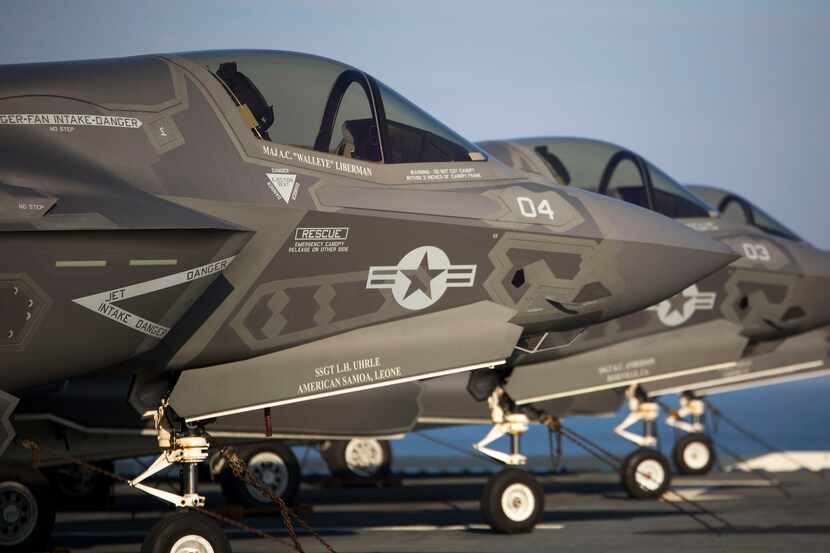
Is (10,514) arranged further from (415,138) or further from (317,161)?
(415,138)

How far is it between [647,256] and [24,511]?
627 cm

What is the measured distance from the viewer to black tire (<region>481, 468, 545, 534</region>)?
45.8 ft

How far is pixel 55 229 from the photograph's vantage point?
8.62 metres

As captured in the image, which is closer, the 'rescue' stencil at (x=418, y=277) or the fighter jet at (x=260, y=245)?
the fighter jet at (x=260, y=245)

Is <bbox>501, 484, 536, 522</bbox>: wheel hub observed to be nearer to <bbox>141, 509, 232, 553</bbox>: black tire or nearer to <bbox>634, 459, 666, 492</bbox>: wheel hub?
<bbox>634, 459, 666, 492</bbox>: wheel hub

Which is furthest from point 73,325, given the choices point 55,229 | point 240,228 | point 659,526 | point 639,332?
point 639,332

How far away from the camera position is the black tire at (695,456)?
2400cm

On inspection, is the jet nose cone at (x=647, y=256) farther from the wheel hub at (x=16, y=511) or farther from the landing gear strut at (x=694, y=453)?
the landing gear strut at (x=694, y=453)

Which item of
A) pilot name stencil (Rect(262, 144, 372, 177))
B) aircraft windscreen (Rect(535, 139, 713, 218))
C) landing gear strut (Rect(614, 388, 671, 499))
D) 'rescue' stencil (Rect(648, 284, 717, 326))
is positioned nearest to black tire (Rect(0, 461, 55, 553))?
pilot name stencil (Rect(262, 144, 372, 177))

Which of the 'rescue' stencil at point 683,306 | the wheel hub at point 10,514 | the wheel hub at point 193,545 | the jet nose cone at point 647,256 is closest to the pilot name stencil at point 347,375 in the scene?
the wheel hub at point 193,545

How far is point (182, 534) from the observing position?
31.6 ft

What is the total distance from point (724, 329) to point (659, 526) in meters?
3.56

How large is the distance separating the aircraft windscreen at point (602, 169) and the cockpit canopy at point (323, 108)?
244 inches

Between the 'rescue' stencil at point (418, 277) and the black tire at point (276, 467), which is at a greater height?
the 'rescue' stencil at point (418, 277)
